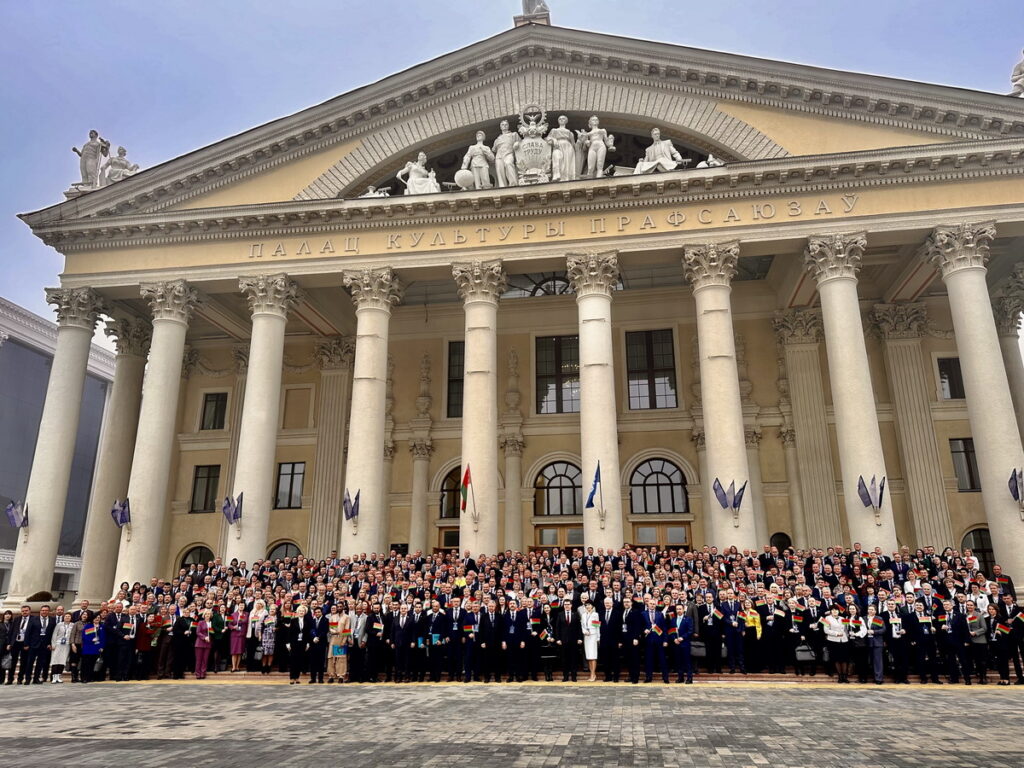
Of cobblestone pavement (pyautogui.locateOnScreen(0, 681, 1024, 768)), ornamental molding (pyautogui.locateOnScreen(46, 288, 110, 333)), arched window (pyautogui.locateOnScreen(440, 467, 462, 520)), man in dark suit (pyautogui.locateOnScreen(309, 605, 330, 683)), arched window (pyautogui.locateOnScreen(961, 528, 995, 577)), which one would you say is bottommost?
cobblestone pavement (pyautogui.locateOnScreen(0, 681, 1024, 768))

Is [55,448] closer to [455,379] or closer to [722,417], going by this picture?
[455,379]

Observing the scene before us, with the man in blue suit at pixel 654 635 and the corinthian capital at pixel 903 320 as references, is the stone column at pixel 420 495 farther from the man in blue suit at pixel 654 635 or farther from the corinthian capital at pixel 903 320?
the corinthian capital at pixel 903 320

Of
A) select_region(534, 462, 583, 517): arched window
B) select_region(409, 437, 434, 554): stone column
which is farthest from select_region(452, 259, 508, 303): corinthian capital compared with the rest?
select_region(534, 462, 583, 517): arched window

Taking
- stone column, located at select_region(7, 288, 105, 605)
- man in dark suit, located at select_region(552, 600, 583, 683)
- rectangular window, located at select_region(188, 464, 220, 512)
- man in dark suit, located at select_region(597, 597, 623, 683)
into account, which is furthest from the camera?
rectangular window, located at select_region(188, 464, 220, 512)

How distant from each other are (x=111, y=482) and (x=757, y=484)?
68.9 ft

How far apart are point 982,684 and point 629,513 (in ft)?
45.4

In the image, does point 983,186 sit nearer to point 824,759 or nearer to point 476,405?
point 476,405

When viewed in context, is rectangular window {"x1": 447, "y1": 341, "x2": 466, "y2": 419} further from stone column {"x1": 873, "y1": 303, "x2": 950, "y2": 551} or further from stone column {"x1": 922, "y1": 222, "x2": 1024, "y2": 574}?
stone column {"x1": 922, "y1": 222, "x2": 1024, "y2": 574}

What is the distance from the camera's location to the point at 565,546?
83.9ft

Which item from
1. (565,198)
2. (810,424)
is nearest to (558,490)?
(810,424)

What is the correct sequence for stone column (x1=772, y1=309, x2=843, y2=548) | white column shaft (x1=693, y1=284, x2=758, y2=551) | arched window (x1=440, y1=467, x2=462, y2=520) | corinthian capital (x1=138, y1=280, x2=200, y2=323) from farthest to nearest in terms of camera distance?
arched window (x1=440, y1=467, x2=462, y2=520) < stone column (x1=772, y1=309, x2=843, y2=548) < corinthian capital (x1=138, y1=280, x2=200, y2=323) < white column shaft (x1=693, y1=284, x2=758, y2=551)

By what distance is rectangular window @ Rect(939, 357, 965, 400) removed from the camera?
2500cm

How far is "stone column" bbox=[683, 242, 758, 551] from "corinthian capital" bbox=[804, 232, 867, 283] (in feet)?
7.12

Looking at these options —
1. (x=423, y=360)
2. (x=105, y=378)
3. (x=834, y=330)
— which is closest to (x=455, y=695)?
(x=834, y=330)
